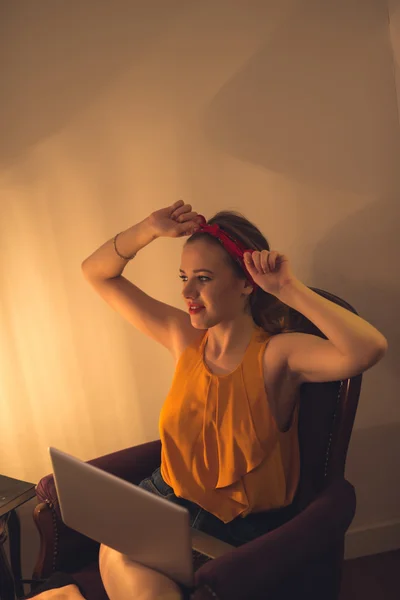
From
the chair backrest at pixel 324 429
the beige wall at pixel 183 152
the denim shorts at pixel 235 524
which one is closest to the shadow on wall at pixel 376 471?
the beige wall at pixel 183 152

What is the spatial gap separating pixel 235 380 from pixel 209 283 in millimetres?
265

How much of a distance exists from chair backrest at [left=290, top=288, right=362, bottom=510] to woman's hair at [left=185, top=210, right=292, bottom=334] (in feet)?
0.22

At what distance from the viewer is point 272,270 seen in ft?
4.47

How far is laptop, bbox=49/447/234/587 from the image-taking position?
3.45ft

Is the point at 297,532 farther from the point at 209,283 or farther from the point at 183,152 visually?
the point at 183,152

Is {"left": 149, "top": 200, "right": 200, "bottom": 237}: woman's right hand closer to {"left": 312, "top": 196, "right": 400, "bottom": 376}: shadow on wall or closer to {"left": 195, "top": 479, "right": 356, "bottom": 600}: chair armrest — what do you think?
{"left": 312, "top": 196, "right": 400, "bottom": 376}: shadow on wall

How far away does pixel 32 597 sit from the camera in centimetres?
137

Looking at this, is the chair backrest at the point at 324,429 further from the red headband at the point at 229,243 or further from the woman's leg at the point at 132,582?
the woman's leg at the point at 132,582

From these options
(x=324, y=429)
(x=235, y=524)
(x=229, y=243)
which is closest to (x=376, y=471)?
(x=324, y=429)

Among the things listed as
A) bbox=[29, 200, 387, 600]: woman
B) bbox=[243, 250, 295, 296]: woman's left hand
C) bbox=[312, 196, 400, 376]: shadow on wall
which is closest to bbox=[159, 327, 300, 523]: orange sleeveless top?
bbox=[29, 200, 387, 600]: woman

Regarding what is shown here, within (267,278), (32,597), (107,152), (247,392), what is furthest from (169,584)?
(107,152)

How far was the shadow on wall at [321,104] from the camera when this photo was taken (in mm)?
1838

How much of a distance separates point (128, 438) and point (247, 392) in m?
0.82

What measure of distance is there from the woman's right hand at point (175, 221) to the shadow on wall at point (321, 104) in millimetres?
436
